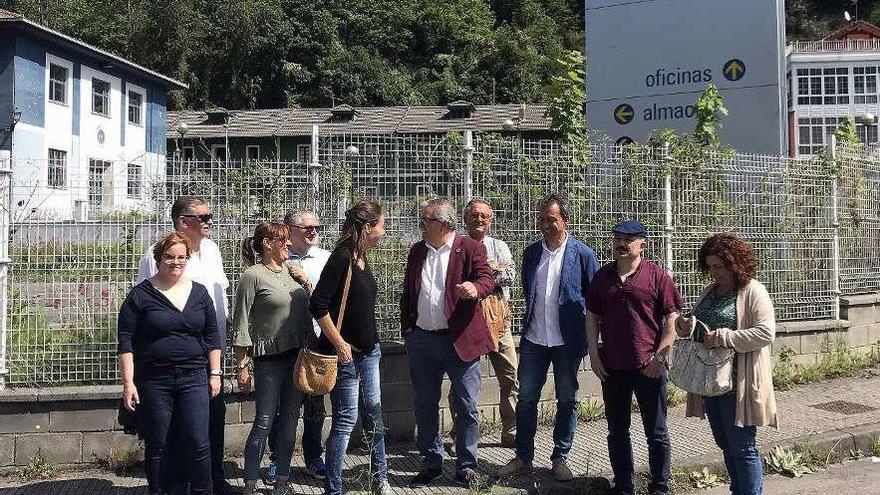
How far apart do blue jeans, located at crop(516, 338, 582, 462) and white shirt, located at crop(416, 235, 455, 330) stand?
722mm

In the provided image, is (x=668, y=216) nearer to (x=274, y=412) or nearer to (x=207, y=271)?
(x=274, y=412)

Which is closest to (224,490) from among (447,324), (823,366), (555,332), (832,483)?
(447,324)

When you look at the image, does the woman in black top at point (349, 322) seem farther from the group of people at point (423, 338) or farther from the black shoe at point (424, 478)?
the black shoe at point (424, 478)

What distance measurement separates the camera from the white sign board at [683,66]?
13070mm

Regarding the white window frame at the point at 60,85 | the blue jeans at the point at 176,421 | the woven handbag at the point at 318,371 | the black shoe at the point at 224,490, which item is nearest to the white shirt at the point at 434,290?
the woven handbag at the point at 318,371

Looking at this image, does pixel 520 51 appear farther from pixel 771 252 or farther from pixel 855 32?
pixel 771 252

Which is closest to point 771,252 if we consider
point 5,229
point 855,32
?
point 5,229

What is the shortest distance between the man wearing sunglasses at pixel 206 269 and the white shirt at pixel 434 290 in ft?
4.34

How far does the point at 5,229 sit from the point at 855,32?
65.3 meters

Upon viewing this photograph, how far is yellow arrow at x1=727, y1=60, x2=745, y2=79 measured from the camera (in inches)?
527

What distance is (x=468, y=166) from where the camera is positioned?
715 centimetres

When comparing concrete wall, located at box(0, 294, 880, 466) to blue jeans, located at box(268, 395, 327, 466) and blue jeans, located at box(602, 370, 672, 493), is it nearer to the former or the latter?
blue jeans, located at box(268, 395, 327, 466)

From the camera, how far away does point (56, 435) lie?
6000mm

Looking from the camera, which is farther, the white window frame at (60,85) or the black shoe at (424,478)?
the white window frame at (60,85)
